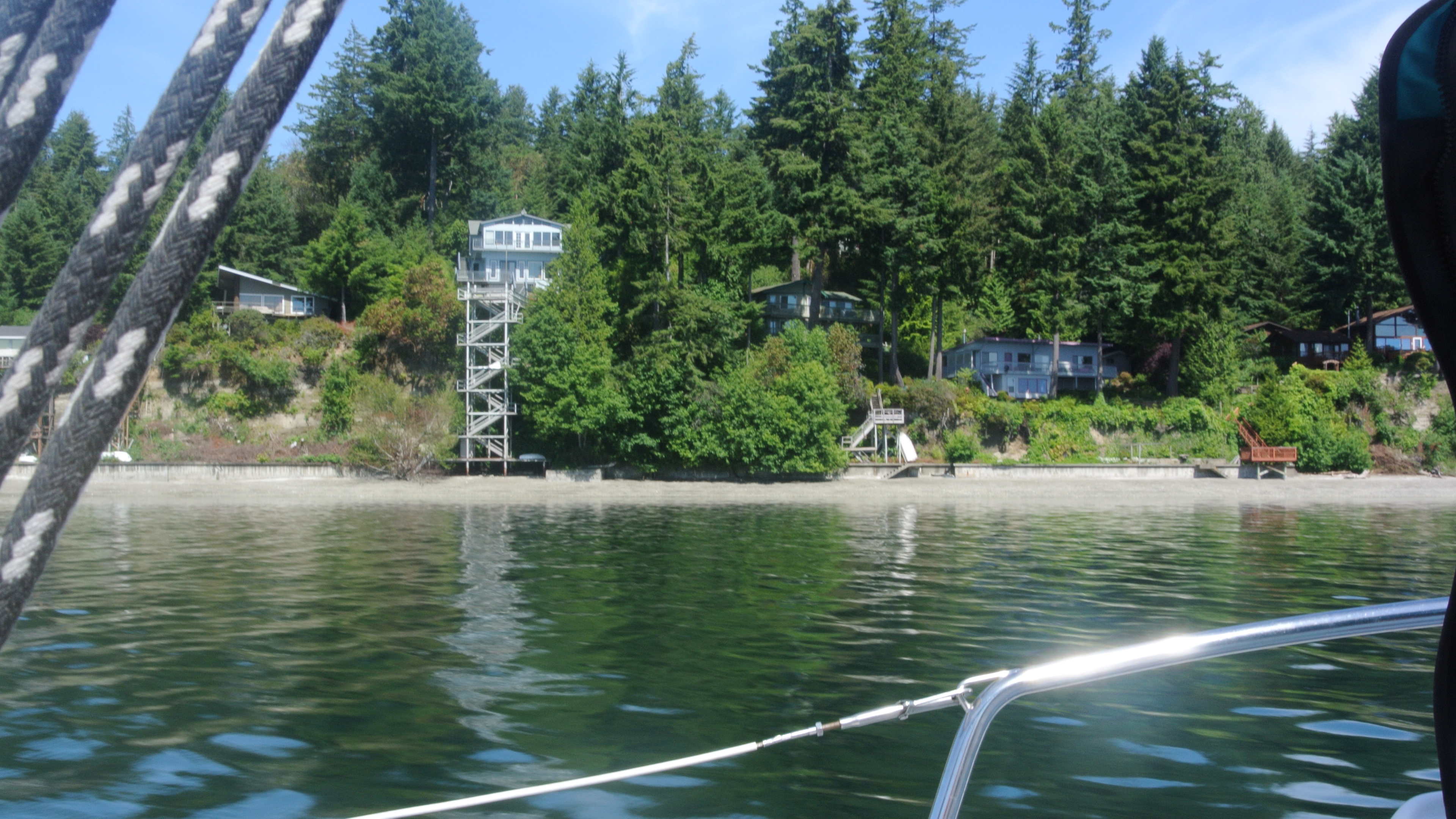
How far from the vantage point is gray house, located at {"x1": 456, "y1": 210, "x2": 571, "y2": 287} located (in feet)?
189

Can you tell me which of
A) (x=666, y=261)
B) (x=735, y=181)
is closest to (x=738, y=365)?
(x=666, y=261)

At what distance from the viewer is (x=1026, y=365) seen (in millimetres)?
55781

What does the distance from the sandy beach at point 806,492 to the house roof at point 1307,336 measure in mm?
13159

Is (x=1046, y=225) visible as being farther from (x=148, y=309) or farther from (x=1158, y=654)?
→ (x=148, y=309)

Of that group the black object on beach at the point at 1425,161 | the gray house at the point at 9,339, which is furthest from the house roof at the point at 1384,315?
the gray house at the point at 9,339

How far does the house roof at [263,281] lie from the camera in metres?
56.1

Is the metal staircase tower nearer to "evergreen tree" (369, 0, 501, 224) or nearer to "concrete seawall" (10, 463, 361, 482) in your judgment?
"concrete seawall" (10, 463, 361, 482)

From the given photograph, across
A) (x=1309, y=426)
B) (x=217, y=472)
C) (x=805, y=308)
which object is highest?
(x=805, y=308)

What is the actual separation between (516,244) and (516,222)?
4.38 feet

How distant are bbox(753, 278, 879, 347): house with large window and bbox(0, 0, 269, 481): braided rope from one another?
55.8m

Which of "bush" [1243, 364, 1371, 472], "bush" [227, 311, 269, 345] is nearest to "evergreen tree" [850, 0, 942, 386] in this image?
"bush" [1243, 364, 1371, 472]

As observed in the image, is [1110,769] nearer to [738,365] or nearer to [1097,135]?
[738,365]

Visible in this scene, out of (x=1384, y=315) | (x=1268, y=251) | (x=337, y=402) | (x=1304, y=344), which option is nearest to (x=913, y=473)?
(x=337, y=402)

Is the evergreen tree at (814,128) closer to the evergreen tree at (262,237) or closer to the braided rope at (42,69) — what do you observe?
the evergreen tree at (262,237)
